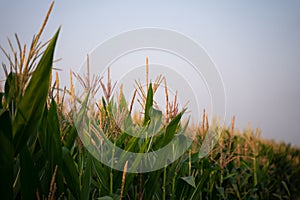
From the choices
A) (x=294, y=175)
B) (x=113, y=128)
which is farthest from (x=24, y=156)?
(x=294, y=175)

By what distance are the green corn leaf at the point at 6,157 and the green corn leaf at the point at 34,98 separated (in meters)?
0.04

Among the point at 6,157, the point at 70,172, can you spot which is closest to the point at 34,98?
the point at 6,157

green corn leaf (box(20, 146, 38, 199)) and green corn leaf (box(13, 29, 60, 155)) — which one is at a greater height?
green corn leaf (box(13, 29, 60, 155))

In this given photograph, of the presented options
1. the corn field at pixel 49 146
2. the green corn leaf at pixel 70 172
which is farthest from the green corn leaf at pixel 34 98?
the green corn leaf at pixel 70 172

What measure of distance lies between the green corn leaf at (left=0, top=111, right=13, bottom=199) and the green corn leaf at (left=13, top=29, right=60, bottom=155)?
0.04 metres

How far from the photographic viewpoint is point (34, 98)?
0.83 m

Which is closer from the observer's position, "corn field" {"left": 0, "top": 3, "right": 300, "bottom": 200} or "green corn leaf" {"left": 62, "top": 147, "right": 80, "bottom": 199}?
"corn field" {"left": 0, "top": 3, "right": 300, "bottom": 200}

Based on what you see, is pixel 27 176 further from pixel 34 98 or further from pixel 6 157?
pixel 34 98

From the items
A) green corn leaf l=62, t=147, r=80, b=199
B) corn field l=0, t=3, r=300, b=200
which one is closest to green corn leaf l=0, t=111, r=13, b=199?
corn field l=0, t=3, r=300, b=200

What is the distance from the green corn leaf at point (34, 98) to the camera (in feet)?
2.70

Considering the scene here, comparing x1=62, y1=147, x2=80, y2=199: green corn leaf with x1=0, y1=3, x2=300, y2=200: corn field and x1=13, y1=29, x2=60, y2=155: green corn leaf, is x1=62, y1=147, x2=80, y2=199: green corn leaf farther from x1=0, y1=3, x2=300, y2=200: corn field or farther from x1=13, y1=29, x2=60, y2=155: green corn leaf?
x1=13, y1=29, x2=60, y2=155: green corn leaf

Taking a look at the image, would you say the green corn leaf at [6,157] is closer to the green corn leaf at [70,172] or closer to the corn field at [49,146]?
the corn field at [49,146]

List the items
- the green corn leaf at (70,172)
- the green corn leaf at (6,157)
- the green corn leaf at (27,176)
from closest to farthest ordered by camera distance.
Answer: the green corn leaf at (6,157)
the green corn leaf at (27,176)
the green corn leaf at (70,172)

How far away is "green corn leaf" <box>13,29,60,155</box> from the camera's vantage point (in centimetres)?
82
